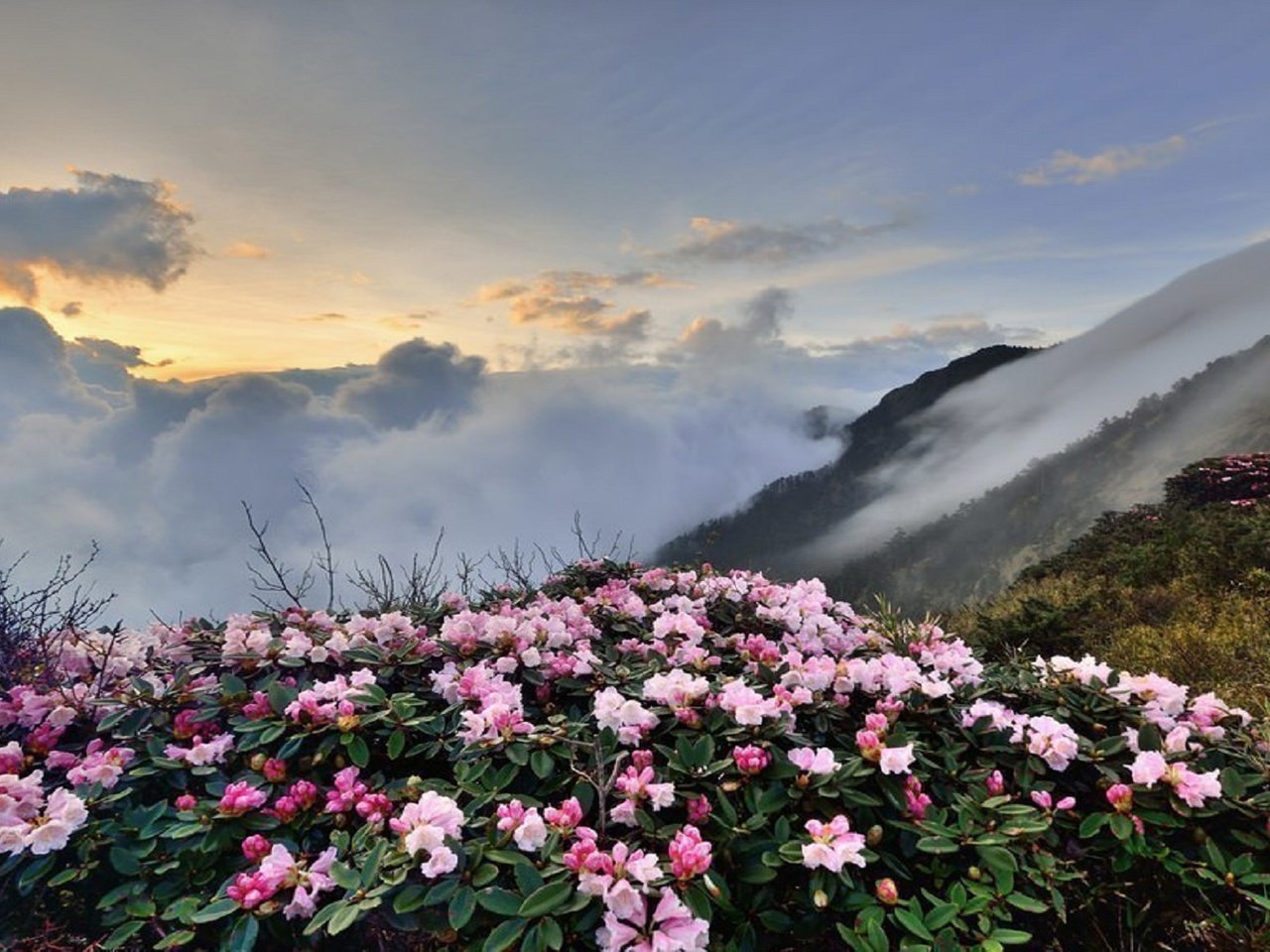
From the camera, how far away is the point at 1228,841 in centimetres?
317

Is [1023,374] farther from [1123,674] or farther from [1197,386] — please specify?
[1123,674]

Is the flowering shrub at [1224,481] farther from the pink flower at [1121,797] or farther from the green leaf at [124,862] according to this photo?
the green leaf at [124,862]

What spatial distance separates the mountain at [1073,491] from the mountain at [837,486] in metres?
10.7

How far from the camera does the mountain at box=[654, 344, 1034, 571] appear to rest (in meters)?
37.3

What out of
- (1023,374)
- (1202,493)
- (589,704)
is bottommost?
(1202,493)

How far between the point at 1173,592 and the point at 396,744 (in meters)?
10.8

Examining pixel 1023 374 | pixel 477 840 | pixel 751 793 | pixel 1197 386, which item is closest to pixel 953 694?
pixel 751 793

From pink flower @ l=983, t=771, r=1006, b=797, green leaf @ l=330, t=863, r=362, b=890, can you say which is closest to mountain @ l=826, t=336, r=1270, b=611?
pink flower @ l=983, t=771, r=1006, b=797

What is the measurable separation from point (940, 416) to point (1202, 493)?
23.3 m

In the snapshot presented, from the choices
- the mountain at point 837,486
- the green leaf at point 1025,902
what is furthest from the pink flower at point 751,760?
the mountain at point 837,486

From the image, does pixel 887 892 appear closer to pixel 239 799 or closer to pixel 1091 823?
pixel 1091 823

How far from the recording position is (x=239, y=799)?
294 cm

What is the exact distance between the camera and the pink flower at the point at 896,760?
2.91m

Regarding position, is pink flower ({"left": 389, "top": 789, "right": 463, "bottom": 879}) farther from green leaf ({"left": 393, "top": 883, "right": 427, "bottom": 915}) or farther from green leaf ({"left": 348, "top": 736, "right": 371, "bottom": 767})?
green leaf ({"left": 348, "top": 736, "right": 371, "bottom": 767})
